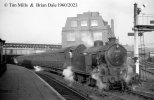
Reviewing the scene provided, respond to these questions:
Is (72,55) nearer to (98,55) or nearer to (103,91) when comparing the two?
(98,55)

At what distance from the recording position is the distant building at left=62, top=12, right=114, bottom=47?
1975 inches

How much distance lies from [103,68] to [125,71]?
1622mm

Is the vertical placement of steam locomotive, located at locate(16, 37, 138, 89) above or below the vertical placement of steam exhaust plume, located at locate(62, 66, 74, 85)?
above

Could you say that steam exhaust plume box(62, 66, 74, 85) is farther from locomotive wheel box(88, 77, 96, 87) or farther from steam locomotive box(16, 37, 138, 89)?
locomotive wheel box(88, 77, 96, 87)

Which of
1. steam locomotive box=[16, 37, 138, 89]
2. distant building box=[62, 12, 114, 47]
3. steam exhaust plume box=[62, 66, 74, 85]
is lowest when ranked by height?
steam exhaust plume box=[62, 66, 74, 85]

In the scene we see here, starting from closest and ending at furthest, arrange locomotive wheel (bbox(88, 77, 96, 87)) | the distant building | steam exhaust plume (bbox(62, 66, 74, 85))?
locomotive wheel (bbox(88, 77, 96, 87)) → steam exhaust plume (bbox(62, 66, 74, 85)) → the distant building

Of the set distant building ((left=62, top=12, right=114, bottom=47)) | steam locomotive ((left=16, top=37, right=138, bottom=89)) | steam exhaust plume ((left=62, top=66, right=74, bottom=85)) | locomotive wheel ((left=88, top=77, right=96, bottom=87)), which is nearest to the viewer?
steam locomotive ((left=16, top=37, right=138, bottom=89))

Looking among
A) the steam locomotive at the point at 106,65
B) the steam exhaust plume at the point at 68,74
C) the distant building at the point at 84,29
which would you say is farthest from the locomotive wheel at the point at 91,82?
the distant building at the point at 84,29

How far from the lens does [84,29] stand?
51.2 meters

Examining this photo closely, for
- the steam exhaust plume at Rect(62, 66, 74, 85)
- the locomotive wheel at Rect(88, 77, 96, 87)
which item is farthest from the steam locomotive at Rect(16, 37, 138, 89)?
the steam exhaust plume at Rect(62, 66, 74, 85)

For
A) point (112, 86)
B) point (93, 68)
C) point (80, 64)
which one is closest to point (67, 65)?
point (80, 64)

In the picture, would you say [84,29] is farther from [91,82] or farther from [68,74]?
[91,82]

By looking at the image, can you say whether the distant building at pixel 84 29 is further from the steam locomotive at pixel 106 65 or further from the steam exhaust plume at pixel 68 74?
the steam locomotive at pixel 106 65

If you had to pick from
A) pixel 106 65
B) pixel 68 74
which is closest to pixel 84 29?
pixel 68 74
